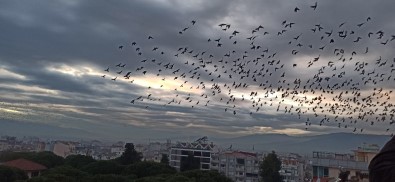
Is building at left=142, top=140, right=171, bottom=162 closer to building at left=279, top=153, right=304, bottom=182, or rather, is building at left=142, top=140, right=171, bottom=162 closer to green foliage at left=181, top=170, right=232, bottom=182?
building at left=279, top=153, right=304, bottom=182

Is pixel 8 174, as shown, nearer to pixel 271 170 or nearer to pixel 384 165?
pixel 271 170

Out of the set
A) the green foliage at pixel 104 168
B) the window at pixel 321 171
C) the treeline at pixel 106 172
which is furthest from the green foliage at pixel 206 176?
the window at pixel 321 171

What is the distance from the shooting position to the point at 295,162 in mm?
109000

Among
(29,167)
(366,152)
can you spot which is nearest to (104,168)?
(29,167)

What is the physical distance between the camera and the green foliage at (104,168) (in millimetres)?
49194

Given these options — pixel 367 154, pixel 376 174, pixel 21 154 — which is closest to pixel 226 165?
pixel 21 154

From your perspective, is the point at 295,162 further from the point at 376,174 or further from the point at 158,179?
the point at 376,174

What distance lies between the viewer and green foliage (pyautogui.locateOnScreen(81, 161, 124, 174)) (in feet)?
161

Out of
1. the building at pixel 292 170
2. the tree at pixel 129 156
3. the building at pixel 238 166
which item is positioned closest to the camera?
the tree at pixel 129 156

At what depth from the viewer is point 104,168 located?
49.1 m

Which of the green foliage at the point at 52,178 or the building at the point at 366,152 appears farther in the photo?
the building at the point at 366,152

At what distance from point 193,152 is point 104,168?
151ft

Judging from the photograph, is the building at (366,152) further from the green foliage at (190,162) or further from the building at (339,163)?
the green foliage at (190,162)

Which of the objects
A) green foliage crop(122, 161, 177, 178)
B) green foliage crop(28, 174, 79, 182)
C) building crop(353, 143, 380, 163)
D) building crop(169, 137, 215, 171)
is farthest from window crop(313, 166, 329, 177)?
building crop(169, 137, 215, 171)
